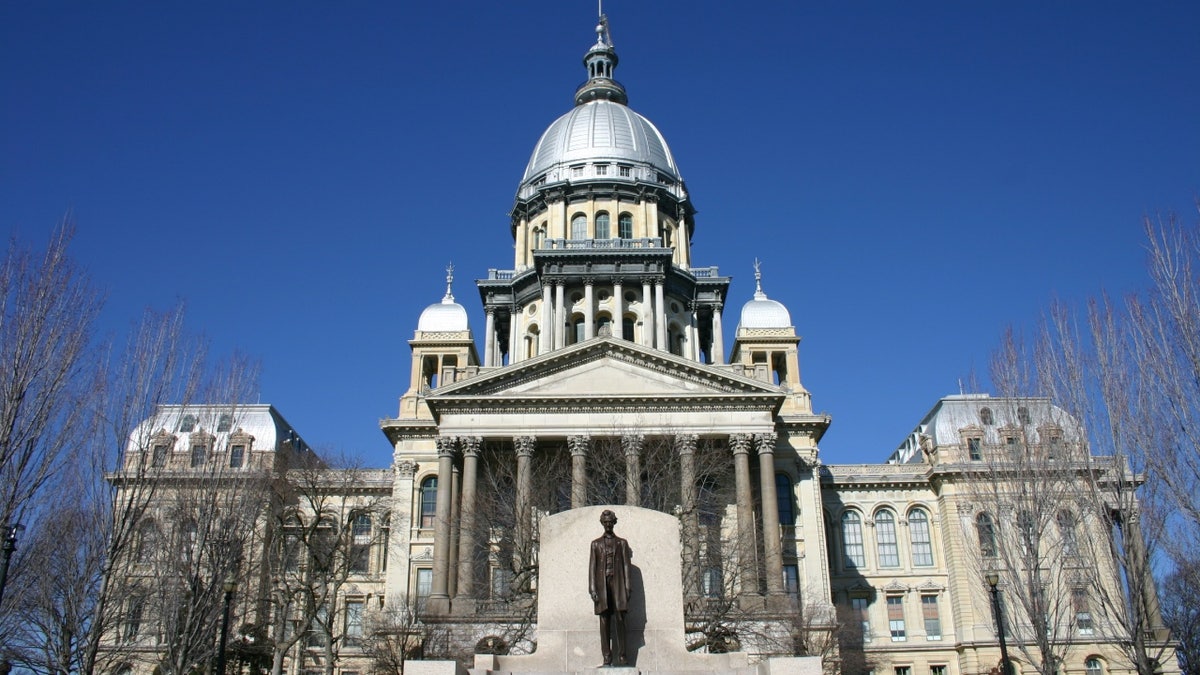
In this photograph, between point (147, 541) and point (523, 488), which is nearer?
point (147, 541)

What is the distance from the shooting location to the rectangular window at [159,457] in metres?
27.7

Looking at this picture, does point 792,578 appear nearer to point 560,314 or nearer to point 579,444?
point 579,444

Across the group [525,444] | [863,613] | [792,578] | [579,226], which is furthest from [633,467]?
[579,226]

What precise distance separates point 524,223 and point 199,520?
3650 centimetres

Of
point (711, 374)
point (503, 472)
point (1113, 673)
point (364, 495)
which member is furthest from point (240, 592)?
point (1113, 673)

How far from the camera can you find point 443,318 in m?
59.6

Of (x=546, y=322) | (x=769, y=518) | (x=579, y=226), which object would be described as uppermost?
(x=579, y=226)

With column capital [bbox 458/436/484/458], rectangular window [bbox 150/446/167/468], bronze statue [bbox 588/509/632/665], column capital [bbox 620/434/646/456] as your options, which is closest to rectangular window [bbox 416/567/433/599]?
column capital [bbox 458/436/484/458]

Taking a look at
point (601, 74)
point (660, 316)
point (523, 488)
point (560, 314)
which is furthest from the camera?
point (601, 74)

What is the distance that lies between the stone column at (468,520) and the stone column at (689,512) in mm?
8346

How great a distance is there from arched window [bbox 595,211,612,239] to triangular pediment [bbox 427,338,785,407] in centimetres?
1968

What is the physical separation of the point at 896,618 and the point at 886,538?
430cm

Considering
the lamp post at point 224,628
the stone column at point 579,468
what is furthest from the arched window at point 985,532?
the lamp post at point 224,628

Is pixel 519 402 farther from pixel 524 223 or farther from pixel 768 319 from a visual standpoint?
pixel 524 223
